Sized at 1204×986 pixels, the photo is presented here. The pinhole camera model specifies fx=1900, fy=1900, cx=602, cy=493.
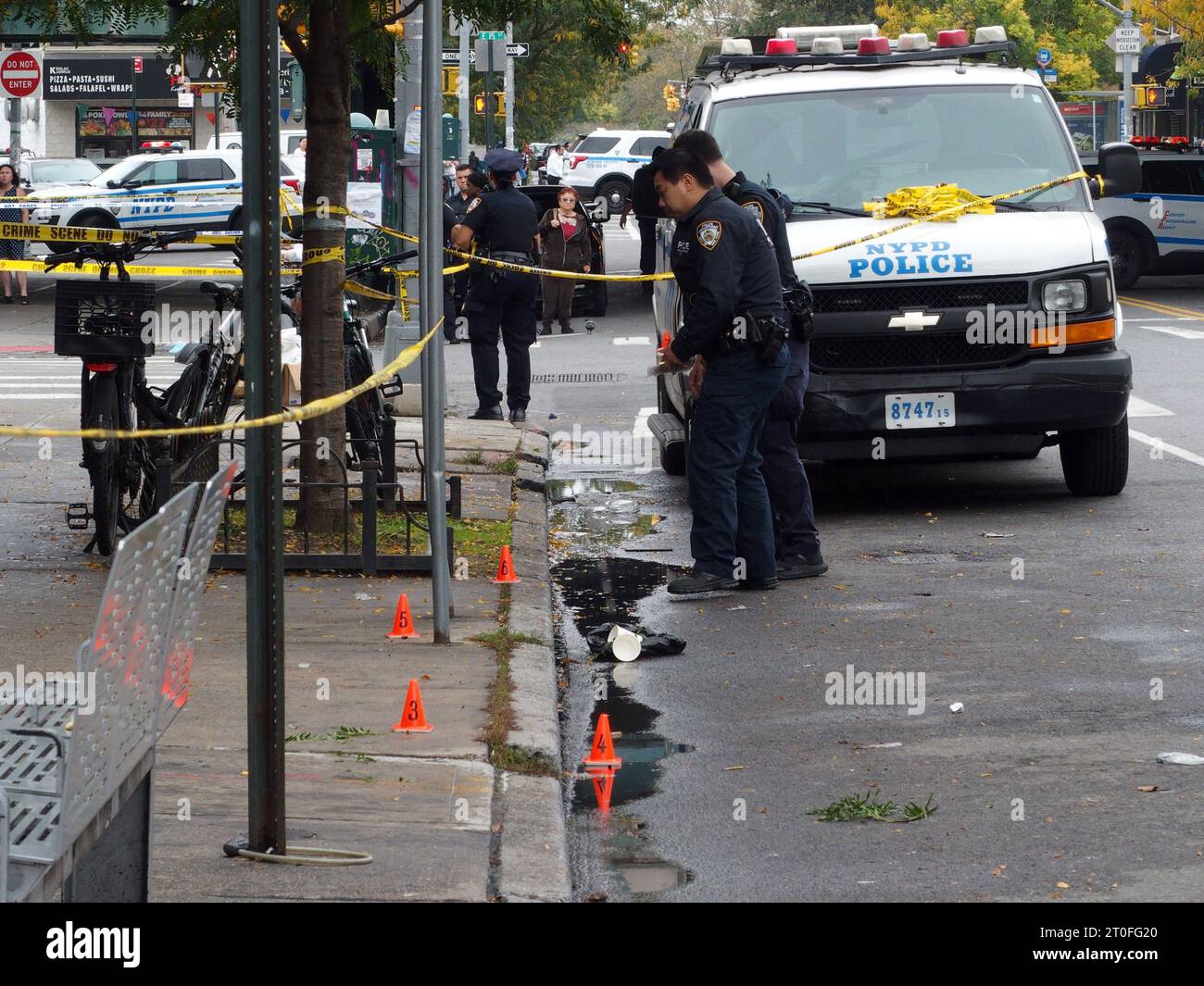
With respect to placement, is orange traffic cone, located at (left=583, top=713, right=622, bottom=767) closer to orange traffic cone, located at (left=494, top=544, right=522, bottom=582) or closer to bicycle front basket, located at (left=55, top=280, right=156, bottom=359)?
orange traffic cone, located at (left=494, top=544, right=522, bottom=582)

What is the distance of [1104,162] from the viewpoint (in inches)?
458

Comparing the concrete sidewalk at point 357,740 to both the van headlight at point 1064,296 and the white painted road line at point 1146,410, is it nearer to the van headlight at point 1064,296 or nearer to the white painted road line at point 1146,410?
the van headlight at point 1064,296

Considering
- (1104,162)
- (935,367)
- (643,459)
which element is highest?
(1104,162)

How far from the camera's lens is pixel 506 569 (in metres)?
9.12

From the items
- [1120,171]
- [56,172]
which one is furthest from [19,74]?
[1120,171]

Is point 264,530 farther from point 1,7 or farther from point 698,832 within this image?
point 1,7

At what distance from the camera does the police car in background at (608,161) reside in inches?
1991

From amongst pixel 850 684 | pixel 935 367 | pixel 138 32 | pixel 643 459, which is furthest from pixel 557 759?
pixel 138 32

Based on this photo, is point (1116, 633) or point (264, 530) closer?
point (264, 530)

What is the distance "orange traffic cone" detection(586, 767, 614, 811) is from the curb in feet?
0.45

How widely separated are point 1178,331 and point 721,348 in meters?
13.9

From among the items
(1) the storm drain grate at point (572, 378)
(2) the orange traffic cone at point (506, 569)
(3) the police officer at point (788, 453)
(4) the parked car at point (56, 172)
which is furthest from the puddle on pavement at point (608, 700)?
(4) the parked car at point (56, 172)

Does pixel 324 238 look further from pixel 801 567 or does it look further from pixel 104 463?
pixel 801 567
